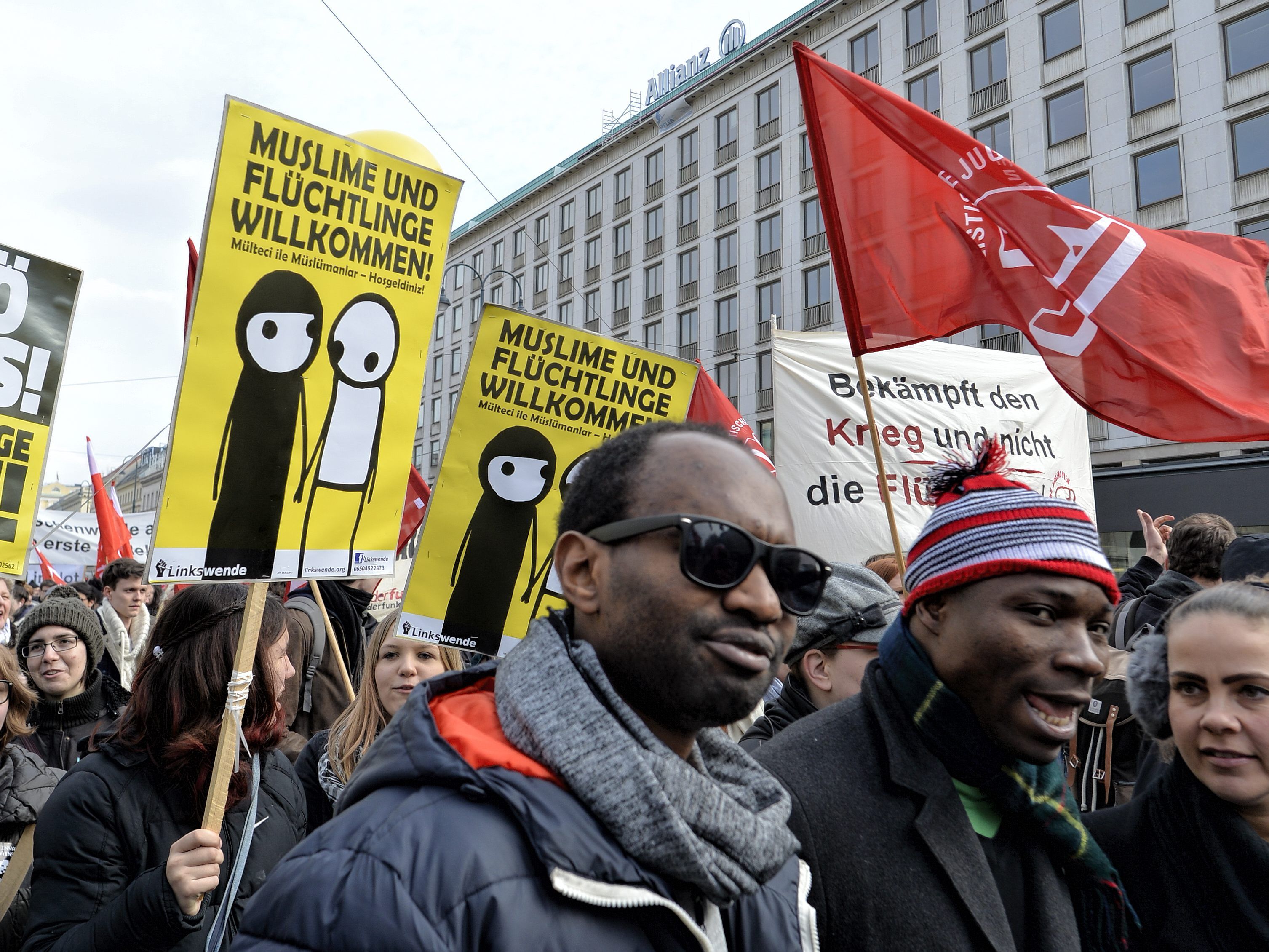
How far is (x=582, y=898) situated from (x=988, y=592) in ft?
3.90

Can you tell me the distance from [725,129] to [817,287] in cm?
890

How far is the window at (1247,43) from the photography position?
22.9 m

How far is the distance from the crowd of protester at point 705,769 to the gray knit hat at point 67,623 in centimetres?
100

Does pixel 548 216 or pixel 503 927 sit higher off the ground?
pixel 548 216

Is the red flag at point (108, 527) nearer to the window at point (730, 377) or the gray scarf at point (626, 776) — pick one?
the gray scarf at point (626, 776)

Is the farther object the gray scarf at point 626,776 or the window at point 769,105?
the window at point 769,105

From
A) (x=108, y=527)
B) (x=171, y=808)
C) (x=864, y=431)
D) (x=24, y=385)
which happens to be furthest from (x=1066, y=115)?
(x=171, y=808)

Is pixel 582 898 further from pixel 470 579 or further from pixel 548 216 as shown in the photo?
pixel 548 216

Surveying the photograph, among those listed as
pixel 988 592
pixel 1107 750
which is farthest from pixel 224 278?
pixel 1107 750

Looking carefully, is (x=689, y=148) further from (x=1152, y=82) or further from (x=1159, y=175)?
(x=1159, y=175)

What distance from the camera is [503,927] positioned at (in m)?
1.18

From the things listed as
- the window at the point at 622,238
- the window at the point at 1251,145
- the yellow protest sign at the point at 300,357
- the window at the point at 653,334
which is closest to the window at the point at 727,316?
the window at the point at 653,334

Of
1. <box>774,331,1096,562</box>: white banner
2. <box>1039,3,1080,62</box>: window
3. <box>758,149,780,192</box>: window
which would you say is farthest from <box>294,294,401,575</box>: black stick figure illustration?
<box>758,149,780,192</box>: window

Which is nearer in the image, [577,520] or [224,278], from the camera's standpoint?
[577,520]
